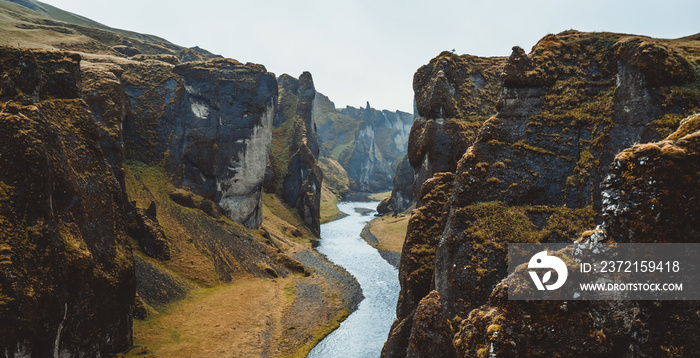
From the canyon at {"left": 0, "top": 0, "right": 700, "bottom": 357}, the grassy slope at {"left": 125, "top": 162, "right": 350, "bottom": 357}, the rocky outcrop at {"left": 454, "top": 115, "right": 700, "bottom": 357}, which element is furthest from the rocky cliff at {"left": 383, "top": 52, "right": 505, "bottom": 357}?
the rocky outcrop at {"left": 454, "top": 115, "right": 700, "bottom": 357}

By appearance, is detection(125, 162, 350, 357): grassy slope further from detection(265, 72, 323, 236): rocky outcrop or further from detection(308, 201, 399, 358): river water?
detection(265, 72, 323, 236): rocky outcrop

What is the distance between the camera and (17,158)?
21.9 metres

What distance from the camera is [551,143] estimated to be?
69.1 ft

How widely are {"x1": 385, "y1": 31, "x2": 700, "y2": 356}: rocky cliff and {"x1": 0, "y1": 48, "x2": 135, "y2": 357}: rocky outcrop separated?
71.9 feet

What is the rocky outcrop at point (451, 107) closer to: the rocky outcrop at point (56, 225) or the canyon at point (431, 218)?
the canyon at point (431, 218)

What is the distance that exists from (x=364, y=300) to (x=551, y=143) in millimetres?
41078

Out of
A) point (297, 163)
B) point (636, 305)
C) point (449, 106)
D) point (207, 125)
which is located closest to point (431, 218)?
point (636, 305)

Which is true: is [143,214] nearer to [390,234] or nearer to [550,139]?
[550,139]

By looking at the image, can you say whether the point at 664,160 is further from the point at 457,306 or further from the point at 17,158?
the point at 17,158

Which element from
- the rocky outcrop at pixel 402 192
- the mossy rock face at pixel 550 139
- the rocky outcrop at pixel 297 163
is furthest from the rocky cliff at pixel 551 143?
the rocky outcrop at pixel 402 192

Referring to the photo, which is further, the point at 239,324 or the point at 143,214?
the point at 143,214

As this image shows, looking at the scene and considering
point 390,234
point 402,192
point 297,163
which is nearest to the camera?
point 390,234

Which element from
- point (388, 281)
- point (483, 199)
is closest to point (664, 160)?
point (483, 199)

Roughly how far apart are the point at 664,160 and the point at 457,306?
12290 mm
